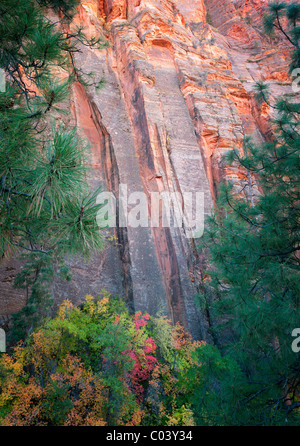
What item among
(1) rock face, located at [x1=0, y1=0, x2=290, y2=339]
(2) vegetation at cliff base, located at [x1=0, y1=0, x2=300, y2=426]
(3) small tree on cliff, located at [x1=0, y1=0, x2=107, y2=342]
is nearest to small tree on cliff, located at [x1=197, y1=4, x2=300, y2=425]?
(2) vegetation at cliff base, located at [x1=0, y1=0, x2=300, y2=426]

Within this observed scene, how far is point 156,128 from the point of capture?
13.1 m

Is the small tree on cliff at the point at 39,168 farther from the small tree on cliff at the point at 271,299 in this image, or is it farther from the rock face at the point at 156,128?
the rock face at the point at 156,128

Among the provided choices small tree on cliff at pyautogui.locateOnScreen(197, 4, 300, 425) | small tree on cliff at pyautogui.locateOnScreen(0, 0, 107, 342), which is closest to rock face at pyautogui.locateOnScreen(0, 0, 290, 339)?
small tree on cliff at pyautogui.locateOnScreen(197, 4, 300, 425)

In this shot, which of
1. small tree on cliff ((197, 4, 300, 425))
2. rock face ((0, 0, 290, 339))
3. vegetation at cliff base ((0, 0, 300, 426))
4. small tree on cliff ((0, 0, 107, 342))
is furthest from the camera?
rock face ((0, 0, 290, 339))

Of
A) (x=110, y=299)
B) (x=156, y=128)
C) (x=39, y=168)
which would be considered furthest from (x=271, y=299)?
(x=156, y=128)

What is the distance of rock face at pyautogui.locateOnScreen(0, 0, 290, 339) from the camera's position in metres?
10.5

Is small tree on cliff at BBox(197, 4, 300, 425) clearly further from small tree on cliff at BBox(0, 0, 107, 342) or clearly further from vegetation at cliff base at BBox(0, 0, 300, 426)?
small tree on cliff at BBox(0, 0, 107, 342)

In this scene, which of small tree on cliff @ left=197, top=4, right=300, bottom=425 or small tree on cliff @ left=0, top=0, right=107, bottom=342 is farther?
small tree on cliff @ left=197, top=4, right=300, bottom=425

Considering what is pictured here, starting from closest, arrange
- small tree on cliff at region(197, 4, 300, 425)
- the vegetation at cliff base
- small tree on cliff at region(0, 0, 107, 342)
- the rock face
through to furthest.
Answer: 1. small tree on cliff at region(0, 0, 107, 342)
2. the vegetation at cliff base
3. small tree on cliff at region(197, 4, 300, 425)
4. the rock face

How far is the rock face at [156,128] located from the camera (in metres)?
10.5

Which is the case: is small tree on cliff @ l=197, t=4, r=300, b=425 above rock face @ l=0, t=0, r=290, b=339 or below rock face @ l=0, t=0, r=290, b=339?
below

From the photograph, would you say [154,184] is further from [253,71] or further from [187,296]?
[253,71]

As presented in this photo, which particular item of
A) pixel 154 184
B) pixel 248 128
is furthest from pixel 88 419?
pixel 248 128

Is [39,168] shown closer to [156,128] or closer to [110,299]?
[110,299]
